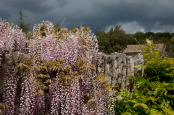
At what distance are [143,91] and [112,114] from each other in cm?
102

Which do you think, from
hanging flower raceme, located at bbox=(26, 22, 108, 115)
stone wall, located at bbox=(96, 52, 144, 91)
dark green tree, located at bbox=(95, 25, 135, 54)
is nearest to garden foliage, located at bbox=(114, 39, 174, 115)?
stone wall, located at bbox=(96, 52, 144, 91)

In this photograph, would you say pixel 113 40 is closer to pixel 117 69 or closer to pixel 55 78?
pixel 117 69

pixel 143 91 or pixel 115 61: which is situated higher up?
pixel 115 61

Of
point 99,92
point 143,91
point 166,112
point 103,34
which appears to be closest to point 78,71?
point 99,92

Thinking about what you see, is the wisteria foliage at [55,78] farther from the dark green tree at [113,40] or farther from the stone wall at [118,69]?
the dark green tree at [113,40]

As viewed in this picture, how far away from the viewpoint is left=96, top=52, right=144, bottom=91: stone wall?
5.01 meters

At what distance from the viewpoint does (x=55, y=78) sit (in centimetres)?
383

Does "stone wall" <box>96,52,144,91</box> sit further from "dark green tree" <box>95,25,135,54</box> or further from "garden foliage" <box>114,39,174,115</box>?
"dark green tree" <box>95,25,135,54</box>

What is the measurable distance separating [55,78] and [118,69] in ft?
6.83

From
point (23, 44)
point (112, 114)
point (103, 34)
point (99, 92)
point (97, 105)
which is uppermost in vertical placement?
point (103, 34)

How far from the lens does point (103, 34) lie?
30.1m

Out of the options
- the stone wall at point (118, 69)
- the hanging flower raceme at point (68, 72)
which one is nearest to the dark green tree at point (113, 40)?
the stone wall at point (118, 69)

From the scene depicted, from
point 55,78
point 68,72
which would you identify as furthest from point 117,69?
point 55,78

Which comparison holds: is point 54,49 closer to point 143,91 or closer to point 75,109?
point 75,109
